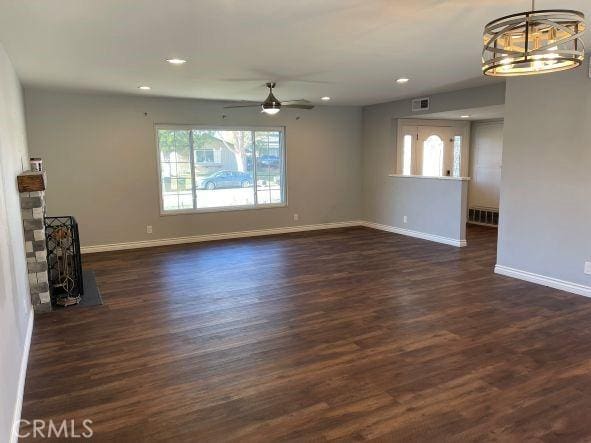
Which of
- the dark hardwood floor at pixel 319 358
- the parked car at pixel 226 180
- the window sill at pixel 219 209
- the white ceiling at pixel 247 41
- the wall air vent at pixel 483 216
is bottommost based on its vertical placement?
the dark hardwood floor at pixel 319 358

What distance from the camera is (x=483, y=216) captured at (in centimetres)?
889

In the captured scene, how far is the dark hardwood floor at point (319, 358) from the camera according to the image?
2363 millimetres

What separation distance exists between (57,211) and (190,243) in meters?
2.00

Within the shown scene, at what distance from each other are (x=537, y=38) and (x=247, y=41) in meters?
2.17

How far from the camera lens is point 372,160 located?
8398 mm

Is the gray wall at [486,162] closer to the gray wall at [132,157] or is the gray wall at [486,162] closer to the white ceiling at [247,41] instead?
the gray wall at [132,157]

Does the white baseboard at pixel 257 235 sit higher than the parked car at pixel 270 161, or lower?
lower

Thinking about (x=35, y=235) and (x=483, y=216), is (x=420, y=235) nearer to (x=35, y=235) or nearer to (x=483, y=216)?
(x=483, y=216)

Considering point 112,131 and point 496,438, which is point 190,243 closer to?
point 112,131

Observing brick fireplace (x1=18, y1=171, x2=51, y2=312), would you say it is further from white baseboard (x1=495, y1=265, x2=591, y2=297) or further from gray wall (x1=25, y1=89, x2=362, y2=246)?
white baseboard (x1=495, y1=265, x2=591, y2=297)

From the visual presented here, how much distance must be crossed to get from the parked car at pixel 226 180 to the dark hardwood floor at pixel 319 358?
2419 mm

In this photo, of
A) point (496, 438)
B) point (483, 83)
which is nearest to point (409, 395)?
point (496, 438)

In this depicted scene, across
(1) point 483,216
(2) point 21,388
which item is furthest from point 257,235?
(2) point 21,388

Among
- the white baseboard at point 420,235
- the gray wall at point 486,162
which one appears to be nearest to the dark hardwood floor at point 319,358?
the white baseboard at point 420,235
